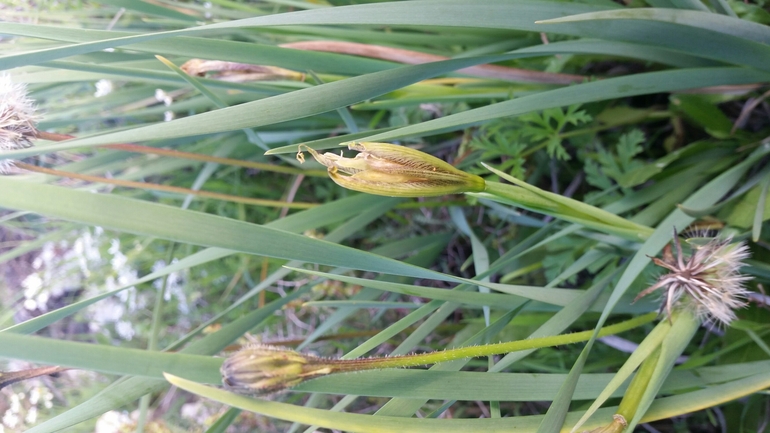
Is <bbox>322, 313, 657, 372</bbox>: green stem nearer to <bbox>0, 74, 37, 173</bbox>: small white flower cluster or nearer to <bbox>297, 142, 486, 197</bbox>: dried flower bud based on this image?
<bbox>297, 142, 486, 197</bbox>: dried flower bud

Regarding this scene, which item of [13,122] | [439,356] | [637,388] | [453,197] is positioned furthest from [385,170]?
[453,197]

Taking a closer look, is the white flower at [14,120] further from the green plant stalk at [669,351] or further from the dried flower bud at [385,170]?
the green plant stalk at [669,351]

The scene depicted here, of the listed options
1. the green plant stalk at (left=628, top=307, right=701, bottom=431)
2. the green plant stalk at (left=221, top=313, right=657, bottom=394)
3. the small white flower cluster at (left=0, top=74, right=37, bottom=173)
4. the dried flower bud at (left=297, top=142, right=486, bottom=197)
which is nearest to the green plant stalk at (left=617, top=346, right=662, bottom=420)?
the green plant stalk at (left=628, top=307, right=701, bottom=431)

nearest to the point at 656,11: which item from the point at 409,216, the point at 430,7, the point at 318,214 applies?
the point at 430,7

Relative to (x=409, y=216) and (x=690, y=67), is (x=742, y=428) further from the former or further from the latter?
(x=409, y=216)

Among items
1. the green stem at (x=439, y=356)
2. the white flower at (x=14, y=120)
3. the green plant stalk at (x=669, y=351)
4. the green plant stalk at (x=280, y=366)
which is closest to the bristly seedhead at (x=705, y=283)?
the green plant stalk at (x=669, y=351)

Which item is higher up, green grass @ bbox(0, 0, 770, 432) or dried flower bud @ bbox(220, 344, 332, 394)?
green grass @ bbox(0, 0, 770, 432)

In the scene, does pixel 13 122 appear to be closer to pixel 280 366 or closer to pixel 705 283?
pixel 280 366
